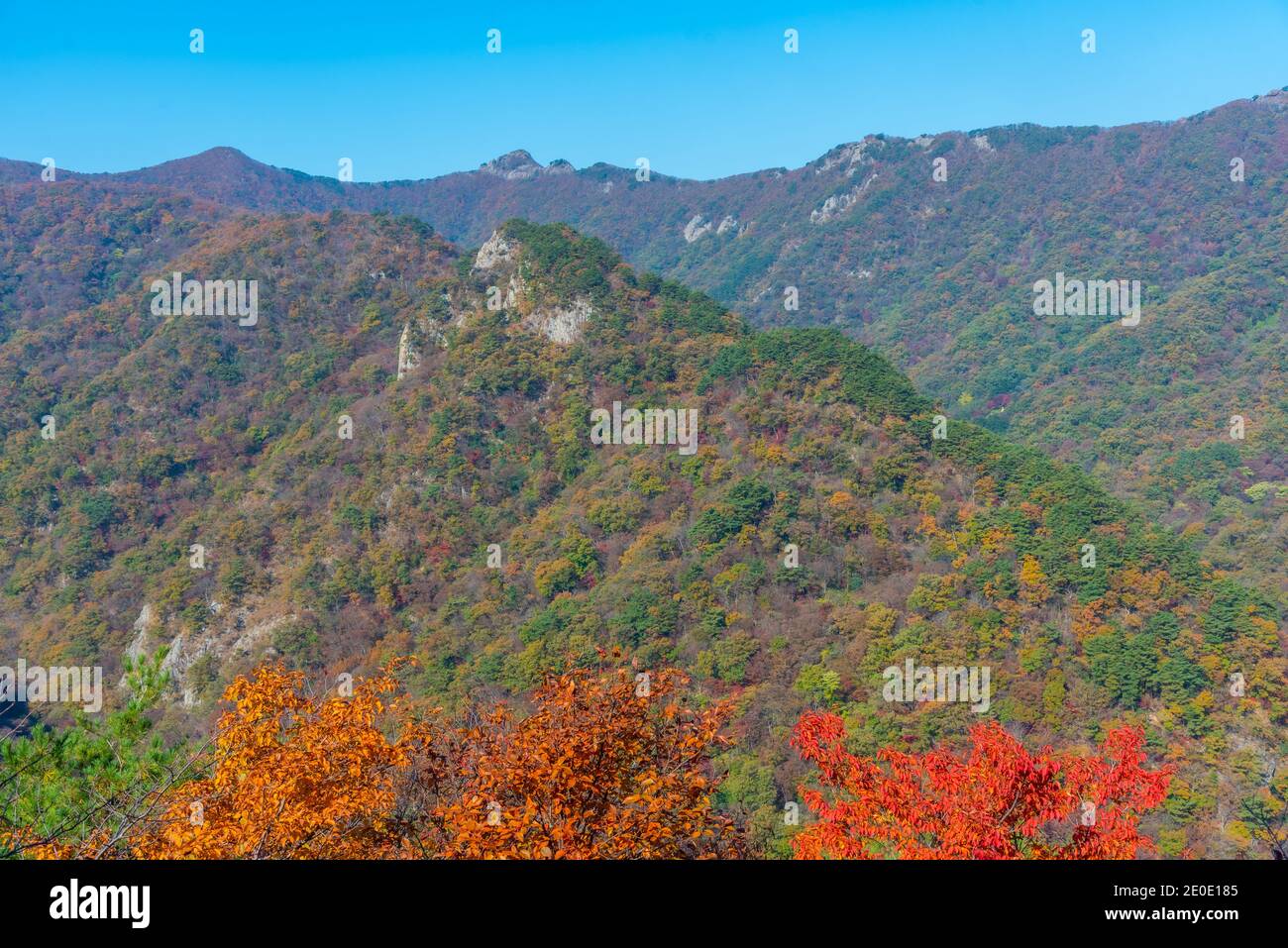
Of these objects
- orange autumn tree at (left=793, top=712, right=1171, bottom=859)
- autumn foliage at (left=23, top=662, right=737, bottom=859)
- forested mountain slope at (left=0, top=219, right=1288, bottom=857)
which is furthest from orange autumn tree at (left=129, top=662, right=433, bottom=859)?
forested mountain slope at (left=0, top=219, right=1288, bottom=857)

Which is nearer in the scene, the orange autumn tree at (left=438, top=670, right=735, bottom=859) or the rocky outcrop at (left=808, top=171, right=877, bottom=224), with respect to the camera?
the orange autumn tree at (left=438, top=670, right=735, bottom=859)

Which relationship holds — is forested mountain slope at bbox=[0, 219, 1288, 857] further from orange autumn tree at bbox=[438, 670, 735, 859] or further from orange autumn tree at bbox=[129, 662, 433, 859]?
orange autumn tree at bbox=[129, 662, 433, 859]

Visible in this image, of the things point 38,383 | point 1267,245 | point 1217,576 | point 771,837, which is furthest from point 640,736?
point 1267,245

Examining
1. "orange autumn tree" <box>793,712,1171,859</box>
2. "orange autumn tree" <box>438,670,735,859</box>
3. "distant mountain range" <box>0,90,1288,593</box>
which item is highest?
"distant mountain range" <box>0,90,1288,593</box>

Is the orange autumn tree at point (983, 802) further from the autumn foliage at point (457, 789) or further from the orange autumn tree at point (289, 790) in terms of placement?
the orange autumn tree at point (289, 790)

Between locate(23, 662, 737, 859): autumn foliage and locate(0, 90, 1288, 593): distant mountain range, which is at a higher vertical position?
locate(0, 90, 1288, 593): distant mountain range

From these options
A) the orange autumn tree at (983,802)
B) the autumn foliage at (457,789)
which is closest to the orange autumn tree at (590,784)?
the autumn foliage at (457,789)
